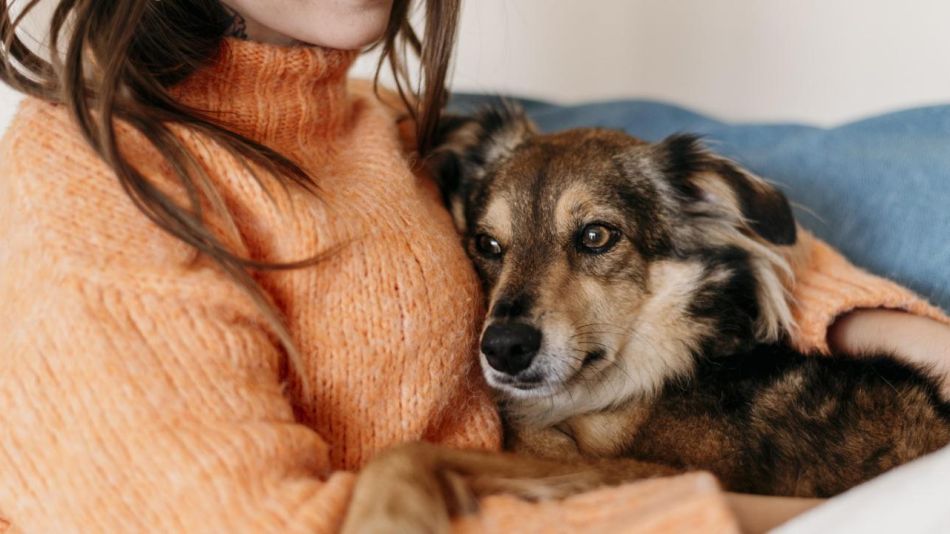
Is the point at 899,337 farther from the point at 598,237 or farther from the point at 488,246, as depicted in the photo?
the point at 488,246

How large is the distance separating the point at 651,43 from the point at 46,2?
2.21m

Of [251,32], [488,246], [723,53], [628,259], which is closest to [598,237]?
[628,259]

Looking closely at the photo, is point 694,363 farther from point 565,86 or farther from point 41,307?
point 565,86

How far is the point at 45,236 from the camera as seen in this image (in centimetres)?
103

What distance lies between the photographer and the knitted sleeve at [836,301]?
63.3 inches

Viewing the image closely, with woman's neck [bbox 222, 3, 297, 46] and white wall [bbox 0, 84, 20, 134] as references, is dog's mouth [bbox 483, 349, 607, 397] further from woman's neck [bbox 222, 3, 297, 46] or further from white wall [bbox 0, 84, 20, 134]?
white wall [bbox 0, 84, 20, 134]

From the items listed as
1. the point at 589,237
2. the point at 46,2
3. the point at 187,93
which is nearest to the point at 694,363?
the point at 589,237

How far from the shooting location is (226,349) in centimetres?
106

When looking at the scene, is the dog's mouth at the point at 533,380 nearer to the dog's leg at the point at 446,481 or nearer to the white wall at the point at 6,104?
the dog's leg at the point at 446,481

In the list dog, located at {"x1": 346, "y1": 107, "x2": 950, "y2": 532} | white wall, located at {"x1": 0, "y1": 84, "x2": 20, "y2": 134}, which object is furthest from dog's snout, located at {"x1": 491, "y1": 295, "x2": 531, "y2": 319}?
white wall, located at {"x1": 0, "y1": 84, "x2": 20, "y2": 134}

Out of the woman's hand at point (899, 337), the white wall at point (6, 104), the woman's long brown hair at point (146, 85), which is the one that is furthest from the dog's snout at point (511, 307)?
the white wall at point (6, 104)

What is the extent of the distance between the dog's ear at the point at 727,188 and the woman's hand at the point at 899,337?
0.92 feet

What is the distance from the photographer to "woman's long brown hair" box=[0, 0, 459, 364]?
3.53 ft

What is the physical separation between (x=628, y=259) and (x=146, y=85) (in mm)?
892
